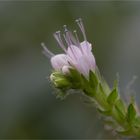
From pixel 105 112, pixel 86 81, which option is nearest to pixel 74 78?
pixel 86 81

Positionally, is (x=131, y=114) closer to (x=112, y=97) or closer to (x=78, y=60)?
(x=112, y=97)

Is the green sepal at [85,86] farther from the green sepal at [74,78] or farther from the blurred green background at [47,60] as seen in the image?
the blurred green background at [47,60]

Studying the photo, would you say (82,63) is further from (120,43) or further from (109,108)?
(120,43)

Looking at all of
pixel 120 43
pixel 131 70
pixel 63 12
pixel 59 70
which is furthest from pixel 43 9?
pixel 59 70

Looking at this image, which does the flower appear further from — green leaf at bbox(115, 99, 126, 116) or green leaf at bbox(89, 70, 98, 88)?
green leaf at bbox(115, 99, 126, 116)

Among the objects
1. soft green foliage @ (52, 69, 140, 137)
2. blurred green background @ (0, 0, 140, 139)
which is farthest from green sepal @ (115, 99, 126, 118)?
blurred green background @ (0, 0, 140, 139)

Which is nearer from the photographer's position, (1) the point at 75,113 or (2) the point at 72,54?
(2) the point at 72,54
